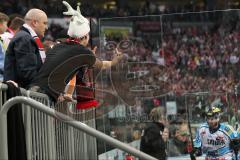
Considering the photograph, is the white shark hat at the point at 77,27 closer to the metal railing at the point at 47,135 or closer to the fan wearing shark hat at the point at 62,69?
the fan wearing shark hat at the point at 62,69

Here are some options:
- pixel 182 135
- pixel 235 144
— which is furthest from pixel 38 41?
pixel 235 144

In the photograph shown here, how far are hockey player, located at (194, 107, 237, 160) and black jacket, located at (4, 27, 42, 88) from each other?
14.4 feet

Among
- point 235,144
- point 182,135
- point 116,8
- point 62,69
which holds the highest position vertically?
point 116,8

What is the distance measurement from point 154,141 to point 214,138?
2.83 metres

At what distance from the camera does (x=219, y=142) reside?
10.9 m

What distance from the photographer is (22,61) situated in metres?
5.38

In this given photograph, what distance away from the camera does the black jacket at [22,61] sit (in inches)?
212

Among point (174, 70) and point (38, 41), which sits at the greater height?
point (38, 41)

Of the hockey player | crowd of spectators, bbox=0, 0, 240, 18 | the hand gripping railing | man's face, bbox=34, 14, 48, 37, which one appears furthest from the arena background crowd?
crowd of spectators, bbox=0, 0, 240, 18

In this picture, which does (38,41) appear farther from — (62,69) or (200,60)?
(200,60)

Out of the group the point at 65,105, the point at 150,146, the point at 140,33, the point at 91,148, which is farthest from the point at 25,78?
the point at 140,33

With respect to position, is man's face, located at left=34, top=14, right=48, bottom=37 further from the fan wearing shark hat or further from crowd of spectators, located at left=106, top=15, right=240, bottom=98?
crowd of spectators, located at left=106, top=15, right=240, bottom=98

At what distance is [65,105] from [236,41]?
388 centimetres

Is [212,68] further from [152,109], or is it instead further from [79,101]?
[79,101]
